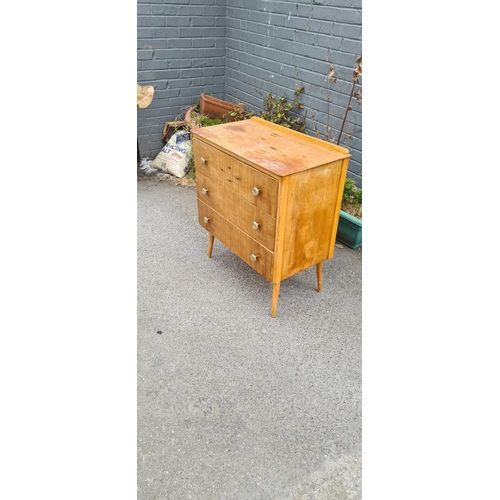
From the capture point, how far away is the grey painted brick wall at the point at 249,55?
10.6 ft

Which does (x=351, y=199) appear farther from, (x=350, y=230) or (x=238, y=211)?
(x=238, y=211)

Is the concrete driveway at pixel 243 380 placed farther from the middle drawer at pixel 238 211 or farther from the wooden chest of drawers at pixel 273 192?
the middle drawer at pixel 238 211

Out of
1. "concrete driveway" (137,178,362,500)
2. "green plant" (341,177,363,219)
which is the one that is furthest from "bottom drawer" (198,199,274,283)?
"green plant" (341,177,363,219)

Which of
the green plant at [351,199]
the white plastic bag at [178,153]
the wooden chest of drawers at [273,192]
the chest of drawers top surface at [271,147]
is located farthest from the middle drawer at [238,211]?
the white plastic bag at [178,153]

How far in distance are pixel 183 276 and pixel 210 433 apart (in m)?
1.16

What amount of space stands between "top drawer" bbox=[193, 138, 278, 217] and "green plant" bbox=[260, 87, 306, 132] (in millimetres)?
1412

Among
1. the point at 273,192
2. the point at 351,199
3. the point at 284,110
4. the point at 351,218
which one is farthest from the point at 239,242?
the point at 284,110

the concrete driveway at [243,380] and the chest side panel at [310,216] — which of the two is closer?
the concrete driveway at [243,380]

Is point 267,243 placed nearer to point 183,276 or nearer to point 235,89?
point 183,276

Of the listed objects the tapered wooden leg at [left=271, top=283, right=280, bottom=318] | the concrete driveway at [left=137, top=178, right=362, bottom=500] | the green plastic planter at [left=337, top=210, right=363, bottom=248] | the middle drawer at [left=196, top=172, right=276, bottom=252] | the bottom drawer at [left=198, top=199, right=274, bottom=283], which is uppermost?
the middle drawer at [left=196, top=172, right=276, bottom=252]

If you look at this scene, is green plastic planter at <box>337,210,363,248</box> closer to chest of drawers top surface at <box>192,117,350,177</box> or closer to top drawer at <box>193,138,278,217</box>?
chest of drawers top surface at <box>192,117,350,177</box>

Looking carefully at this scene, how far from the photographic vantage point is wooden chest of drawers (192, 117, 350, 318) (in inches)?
82.4

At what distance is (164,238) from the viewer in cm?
320
